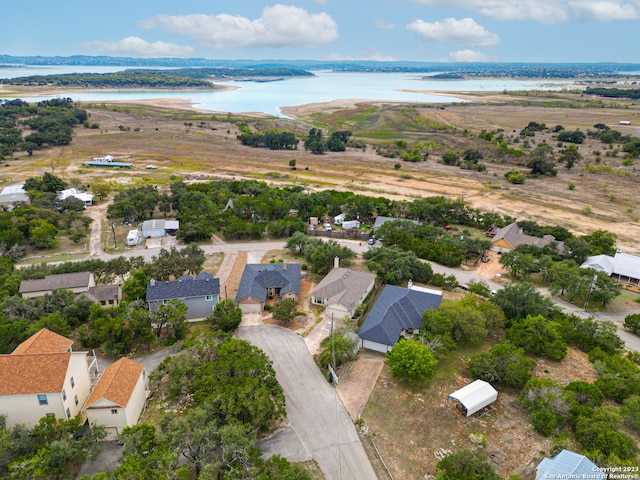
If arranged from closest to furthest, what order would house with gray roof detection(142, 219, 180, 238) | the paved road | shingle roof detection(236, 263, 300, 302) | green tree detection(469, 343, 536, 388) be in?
the paved road → green tree detection(469, 343, 536, 388) → shingle roof detection(236, 263, 300, 302) → house with gray roof detection(142, 219, 180, 238)

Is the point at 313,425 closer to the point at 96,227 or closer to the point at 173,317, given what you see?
the point at 173,317

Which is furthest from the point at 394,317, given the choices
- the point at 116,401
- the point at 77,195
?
the point at 77,195

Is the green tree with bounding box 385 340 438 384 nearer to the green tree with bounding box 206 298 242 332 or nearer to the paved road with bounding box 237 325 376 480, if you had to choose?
the paved road with bounding box 237 325 376 480

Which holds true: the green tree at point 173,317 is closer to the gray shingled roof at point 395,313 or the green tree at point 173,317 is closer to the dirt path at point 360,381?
the dirt path at point 360,381

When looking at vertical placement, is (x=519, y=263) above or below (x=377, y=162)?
below

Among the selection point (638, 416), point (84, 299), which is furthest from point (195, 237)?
point (638, 416)

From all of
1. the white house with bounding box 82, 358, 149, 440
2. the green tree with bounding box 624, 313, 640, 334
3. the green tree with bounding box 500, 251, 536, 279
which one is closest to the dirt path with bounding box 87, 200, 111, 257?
the white house with bounding box 82, 358, 149, 440
